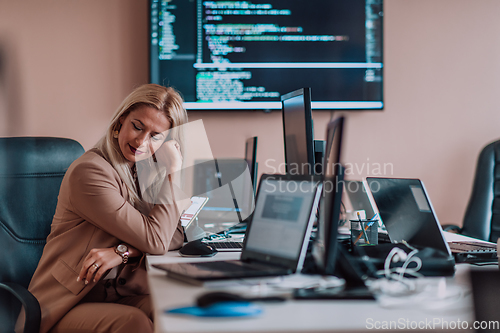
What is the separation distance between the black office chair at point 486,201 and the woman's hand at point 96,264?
1.68 metres

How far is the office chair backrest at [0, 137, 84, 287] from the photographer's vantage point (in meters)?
1.40

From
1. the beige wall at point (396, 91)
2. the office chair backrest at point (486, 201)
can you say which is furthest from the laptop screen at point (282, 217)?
the office chair backrest at point (486, 201)

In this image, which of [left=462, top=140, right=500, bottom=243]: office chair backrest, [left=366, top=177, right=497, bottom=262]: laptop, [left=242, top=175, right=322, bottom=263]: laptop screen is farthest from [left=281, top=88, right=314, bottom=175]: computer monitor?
[left=462, top=140, right=500, bottom=243]: office chair backrest

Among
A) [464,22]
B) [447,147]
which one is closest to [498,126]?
[447,147]

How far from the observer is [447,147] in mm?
2516

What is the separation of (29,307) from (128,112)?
67 cm

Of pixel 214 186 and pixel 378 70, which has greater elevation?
pixel 378 70

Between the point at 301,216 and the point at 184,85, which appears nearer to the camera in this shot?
the point at 301,216

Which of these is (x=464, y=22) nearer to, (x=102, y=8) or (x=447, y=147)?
(x=447, y=147)

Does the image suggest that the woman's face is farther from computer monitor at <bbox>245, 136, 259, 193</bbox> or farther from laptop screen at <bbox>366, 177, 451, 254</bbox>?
laptop screen at <bbox>366, 177, 451, 254</bbox>

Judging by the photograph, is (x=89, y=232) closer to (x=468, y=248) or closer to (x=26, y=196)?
(x=26, y=196)

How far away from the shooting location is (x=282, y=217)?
0.94 m

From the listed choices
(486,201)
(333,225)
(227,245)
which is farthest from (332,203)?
(486,201)

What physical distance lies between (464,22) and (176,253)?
238 cm
